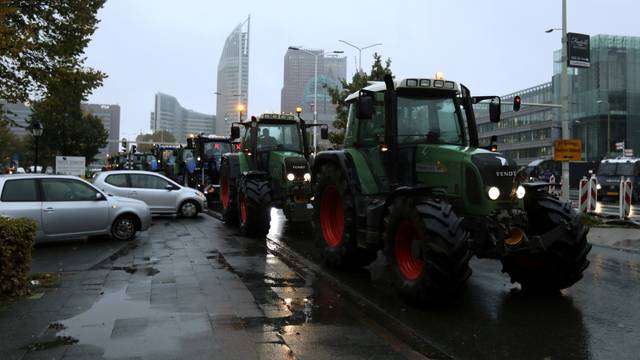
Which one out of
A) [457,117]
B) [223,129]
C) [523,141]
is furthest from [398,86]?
[523,141]

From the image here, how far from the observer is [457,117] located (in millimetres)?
7977

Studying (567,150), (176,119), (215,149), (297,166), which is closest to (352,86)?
(215,149)

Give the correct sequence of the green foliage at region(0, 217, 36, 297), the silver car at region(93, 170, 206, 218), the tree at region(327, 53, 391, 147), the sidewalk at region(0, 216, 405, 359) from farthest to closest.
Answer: the tree at region(327, 53, 391, 147) < the silver car at region(93, 170, 206, 218) < the green foliage at region(0, 217, 36, 297) < the sidewalk at region(0, 216, 405, 359)

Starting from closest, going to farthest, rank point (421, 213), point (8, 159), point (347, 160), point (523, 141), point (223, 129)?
point (421, 213) → point (347, 160) → point (223, 129) → point (8, 159) → point (523, 141)

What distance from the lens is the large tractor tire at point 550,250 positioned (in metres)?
6.73

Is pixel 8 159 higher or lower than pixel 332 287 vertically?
higher

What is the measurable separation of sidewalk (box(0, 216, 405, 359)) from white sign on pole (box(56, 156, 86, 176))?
24879 mm

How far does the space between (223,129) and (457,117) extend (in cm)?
5931

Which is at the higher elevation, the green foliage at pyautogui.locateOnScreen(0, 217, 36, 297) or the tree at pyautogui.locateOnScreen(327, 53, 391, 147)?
the tree at pyautogui.locateOnScreen(327, 53, 391, 147)

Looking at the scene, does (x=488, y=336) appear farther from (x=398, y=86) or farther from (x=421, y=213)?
(x=398, y=86)

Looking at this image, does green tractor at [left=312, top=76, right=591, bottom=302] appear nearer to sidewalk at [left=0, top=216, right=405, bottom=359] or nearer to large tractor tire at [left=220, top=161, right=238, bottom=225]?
sidewalk at [left=0, top=216, right=405, bottom=359]

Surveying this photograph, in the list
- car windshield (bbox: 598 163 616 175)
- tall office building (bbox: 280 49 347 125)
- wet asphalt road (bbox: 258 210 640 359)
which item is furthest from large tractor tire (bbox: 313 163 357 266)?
tall office building (bbox: 280 49 347 125)

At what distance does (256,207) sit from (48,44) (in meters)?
10.1

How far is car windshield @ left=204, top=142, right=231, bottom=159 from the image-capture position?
22.8m
